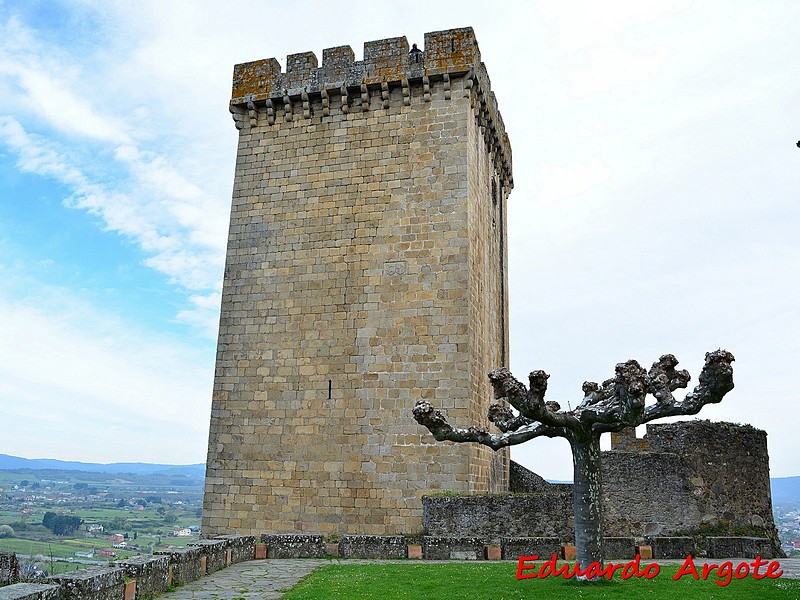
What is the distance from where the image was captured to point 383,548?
11867 millimetres

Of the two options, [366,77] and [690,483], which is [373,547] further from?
[366,77]

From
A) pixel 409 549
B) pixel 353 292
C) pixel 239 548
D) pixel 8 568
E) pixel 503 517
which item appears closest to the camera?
pixel 8 568

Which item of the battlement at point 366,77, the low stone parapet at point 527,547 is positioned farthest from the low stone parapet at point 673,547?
the battlement at point 366,77

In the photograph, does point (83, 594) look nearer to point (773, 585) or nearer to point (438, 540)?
point (438, 540)

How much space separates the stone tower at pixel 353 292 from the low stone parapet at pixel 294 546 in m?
1.99

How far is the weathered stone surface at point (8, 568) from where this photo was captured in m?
8.38

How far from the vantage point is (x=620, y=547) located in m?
12.0

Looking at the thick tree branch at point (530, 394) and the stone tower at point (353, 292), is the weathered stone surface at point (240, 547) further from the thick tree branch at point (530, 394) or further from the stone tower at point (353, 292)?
the thick tree branch at point (530, 394)

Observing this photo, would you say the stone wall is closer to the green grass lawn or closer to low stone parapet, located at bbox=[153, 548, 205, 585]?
the green grass lawn

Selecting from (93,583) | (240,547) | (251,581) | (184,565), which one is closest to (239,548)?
(240,547)

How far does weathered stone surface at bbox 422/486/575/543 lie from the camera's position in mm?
12188

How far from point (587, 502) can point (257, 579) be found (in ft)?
15.5

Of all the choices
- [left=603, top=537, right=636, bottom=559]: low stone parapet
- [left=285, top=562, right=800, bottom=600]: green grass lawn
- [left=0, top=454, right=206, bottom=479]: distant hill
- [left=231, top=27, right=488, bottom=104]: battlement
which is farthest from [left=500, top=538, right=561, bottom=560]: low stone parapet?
[left=0, top=454, right=206, bottom=479]: distant hill

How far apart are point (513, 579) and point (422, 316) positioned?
21.4 feet
